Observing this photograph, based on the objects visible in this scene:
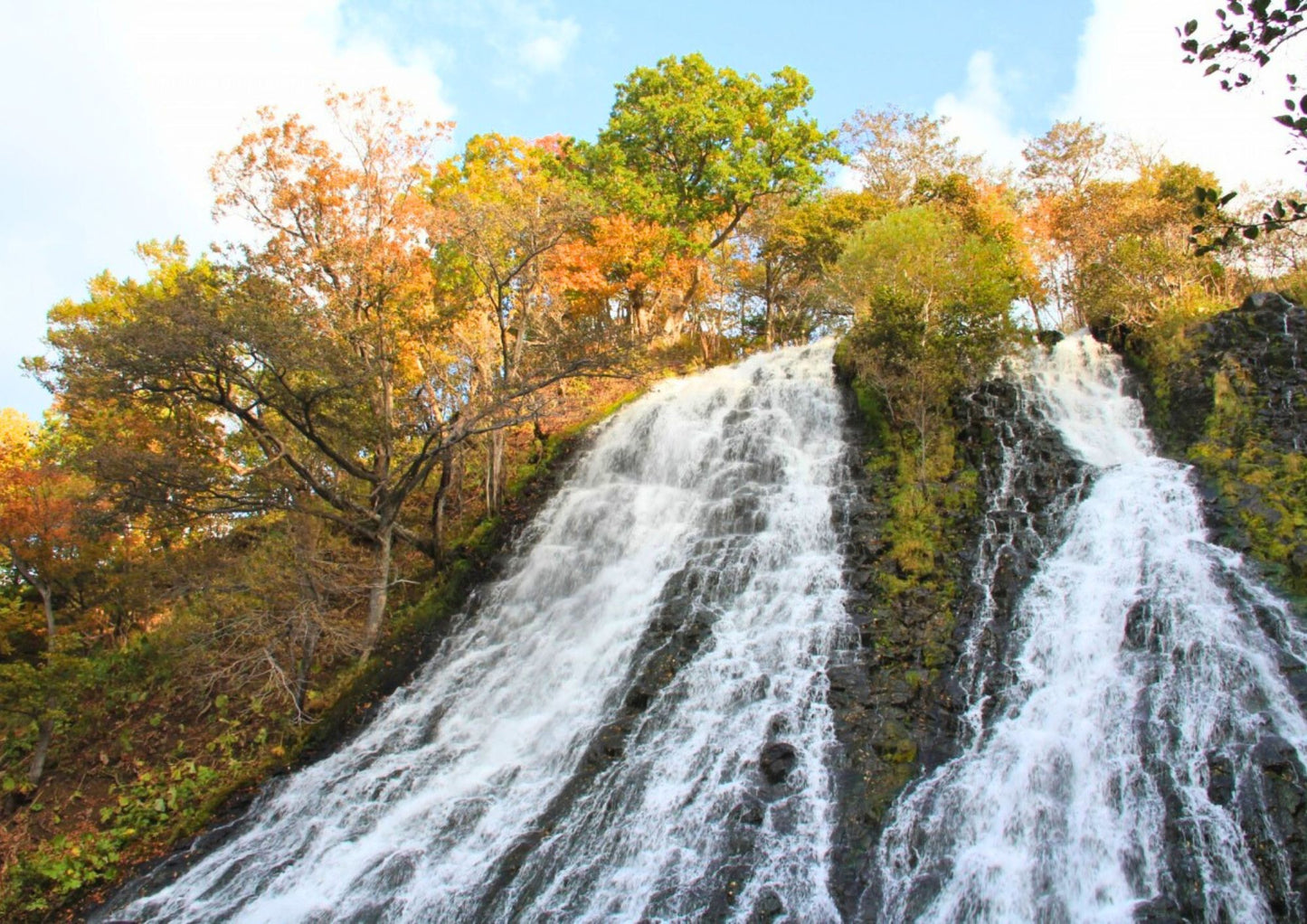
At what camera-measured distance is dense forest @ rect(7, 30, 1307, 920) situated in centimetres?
1205

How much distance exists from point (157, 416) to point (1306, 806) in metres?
18.0

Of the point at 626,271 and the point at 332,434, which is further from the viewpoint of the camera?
the point at 626,271

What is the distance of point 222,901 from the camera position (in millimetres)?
9039

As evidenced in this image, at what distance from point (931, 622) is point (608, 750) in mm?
5261

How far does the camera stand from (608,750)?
10.2m

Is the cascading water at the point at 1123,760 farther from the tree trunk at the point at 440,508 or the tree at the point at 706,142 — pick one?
the tree at the point at 706,142

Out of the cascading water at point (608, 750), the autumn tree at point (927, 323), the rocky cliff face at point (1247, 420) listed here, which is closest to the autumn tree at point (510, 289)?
the cascading water at point (608, 750)

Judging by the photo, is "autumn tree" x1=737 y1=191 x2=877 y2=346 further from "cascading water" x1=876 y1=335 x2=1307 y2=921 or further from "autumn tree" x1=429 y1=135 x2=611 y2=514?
"cascading water" x1=876 y1=335 x2=1307 y2=921

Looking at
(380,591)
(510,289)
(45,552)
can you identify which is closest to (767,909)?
(380,591)

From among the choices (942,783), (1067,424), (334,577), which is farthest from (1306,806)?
(334,577)

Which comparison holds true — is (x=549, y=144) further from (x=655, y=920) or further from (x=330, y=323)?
(x=655, y=920)

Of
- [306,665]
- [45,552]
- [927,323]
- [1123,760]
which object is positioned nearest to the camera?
[1123,760]

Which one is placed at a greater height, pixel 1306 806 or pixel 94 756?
pixel 94 756

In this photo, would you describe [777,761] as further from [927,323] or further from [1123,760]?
[927,323]
